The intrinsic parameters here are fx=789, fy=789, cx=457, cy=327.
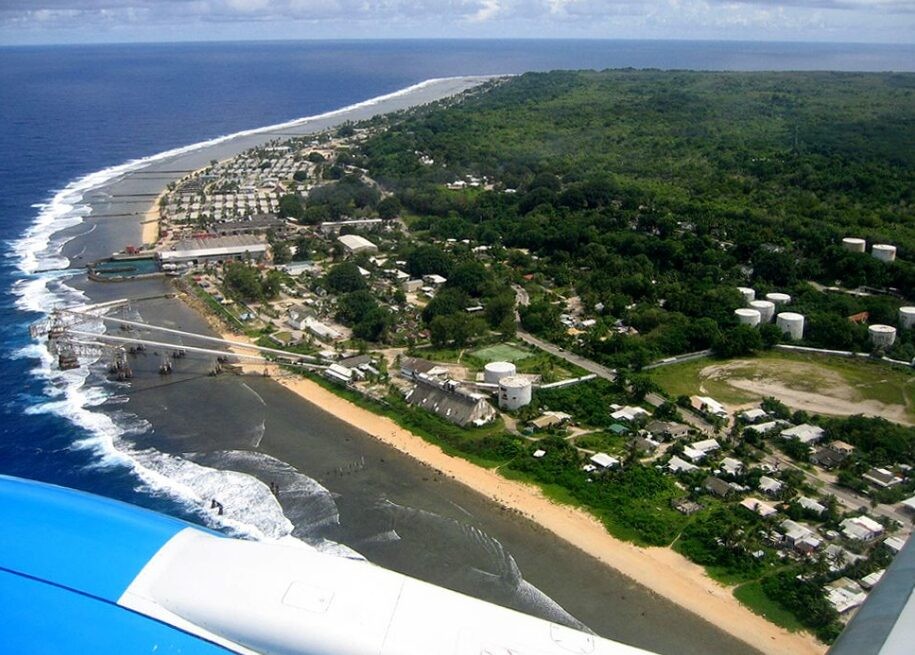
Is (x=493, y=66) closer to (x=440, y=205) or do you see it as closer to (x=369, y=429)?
(x=440, y=205)

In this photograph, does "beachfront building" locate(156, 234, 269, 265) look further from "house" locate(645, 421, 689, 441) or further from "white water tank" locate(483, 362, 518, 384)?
"house" locate(645, 421, 689, 441)

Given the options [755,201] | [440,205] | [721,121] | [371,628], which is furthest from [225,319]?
[721,121]

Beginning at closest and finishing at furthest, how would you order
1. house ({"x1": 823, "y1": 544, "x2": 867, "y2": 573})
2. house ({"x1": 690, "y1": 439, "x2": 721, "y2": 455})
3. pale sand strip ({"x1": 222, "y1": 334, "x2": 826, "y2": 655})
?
1. pale sand strip ({"x1": 222, "y1": 334, "x2": 826, "y2": 655})
2. house ({"x1": 823, "y1": 544, "x2": 867, "y2": 573})
3. house ({"x1": 690, "y1": 439, "x2": 721, "y2": 455})

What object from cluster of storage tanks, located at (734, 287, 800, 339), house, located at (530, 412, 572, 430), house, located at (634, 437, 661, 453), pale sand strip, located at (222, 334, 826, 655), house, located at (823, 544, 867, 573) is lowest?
pale sand strip, located at (222, 334, 826, 655)

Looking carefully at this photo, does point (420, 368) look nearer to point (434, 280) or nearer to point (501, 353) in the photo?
point (501, 353)

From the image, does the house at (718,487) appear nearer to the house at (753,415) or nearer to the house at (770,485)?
the house at (770,485)

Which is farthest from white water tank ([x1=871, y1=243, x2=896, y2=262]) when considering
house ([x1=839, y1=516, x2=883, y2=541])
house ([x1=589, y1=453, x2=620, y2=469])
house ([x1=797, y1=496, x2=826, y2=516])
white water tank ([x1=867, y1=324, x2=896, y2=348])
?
house ([x1=589, y1=453, x2=620, y2=469])

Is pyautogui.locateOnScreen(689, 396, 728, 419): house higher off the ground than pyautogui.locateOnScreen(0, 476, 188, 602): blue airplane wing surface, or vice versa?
pyautogui.locateOnScreen(0, 476, 188, 602): blue airplane wing surface

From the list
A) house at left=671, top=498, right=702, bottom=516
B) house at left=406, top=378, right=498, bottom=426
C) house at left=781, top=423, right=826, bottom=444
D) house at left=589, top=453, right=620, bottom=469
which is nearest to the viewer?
house at left=671, top=498, right=702, bottom=516
